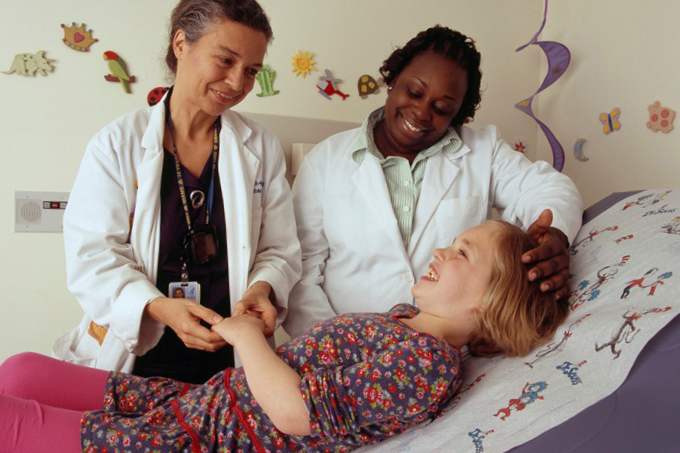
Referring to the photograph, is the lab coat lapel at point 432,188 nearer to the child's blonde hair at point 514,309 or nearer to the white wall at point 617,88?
the child's blonde hair at point 514,309

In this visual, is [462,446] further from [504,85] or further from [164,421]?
[504,85]

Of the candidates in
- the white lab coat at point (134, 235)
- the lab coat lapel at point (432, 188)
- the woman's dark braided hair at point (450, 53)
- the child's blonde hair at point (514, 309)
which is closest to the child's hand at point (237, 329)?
the white lab coat at point (134, 235)

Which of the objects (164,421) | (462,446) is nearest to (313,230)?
(164,421)

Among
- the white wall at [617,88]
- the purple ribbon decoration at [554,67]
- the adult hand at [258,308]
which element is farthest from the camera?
the purple ribbon decoration at [554,67]

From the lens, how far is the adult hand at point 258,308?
1280mm

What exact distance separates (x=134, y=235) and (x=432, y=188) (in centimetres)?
79

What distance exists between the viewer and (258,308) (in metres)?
1.32

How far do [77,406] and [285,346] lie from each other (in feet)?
1.39

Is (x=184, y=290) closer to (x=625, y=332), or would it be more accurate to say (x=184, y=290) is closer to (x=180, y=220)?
(x=180, y=220)

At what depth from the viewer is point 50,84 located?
1.93m

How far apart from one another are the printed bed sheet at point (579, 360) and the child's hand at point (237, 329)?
30 cm

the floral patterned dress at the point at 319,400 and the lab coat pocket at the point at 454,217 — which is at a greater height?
the lab coat pocket at the point at 454,217

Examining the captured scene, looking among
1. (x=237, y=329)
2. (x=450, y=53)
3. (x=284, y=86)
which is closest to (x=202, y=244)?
(x=237, y=329)

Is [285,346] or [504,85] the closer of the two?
[285,346]
